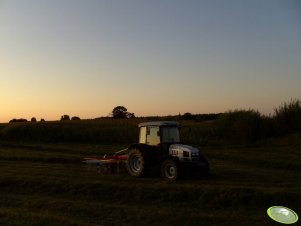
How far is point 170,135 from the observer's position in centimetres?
1906

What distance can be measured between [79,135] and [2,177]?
1032 inches

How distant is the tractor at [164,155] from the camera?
1781 cm

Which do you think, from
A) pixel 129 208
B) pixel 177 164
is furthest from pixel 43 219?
pixel 177 164

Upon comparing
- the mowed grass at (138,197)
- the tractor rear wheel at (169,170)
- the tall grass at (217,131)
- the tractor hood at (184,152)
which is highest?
the tall grass at (217,131)

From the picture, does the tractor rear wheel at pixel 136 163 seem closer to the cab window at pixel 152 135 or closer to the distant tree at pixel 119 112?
the cab window at pixel 152 135

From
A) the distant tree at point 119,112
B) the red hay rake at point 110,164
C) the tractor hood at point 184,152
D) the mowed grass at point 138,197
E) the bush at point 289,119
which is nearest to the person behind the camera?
the mowed grass at point 138,197

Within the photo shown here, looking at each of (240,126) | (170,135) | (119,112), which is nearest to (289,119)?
(240,126)

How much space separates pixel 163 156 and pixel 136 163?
1730 millimetres

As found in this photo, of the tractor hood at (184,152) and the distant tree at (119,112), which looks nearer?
the tractor hood at (184,152)

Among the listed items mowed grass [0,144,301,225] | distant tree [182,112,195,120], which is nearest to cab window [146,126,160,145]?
mowed grass [0,144,301,225]

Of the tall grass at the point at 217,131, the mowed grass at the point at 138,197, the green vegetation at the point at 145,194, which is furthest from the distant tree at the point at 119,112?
the mowed grass at the point at 138,197

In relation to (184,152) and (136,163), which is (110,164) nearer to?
(136,163)

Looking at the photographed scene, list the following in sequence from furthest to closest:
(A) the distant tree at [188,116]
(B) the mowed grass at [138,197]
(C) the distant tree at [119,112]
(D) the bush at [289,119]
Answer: (C) the distant tree at [119,112] < (A) the distant tree at [188,116] < (D) the bush at [289,119] < (B) the mowed grass at [138,197]

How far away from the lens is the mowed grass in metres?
12.5
